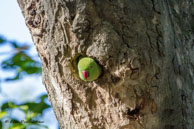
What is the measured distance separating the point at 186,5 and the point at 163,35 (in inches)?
18.2

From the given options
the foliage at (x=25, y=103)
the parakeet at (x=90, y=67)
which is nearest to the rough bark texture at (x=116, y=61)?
the parakeet at (x=90, y=67)

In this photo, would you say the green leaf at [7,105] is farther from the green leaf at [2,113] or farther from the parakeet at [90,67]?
the parakeet at [90,67]

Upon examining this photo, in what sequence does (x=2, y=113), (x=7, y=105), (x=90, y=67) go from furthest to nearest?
1. (x=7, y=105)
2. (x=2, y=113)
3. (x=90, y=67)

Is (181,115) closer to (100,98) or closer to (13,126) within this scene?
(100,98)

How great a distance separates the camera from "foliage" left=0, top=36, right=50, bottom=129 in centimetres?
218

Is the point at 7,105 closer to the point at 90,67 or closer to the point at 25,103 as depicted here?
the point at 25,103

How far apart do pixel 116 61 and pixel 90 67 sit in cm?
15

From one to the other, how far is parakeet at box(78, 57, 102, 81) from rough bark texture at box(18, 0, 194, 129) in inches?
1.3

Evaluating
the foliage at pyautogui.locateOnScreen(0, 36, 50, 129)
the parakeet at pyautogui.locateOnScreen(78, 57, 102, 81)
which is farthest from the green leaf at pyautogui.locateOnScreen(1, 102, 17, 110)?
the parakeet at pyautogui.locateOnScreen(78, 57, 102, 81)

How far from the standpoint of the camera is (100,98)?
1.45 meters

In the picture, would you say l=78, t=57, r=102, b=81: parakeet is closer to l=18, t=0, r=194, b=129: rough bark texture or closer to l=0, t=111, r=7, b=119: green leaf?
l=18, t=0, r=194, b=129: rough bark texture

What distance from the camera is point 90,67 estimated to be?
1.29 meters

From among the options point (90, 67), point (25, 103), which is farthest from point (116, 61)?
point (25, 103)

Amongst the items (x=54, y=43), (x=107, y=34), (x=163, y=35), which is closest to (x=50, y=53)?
(x=54, y=43)
